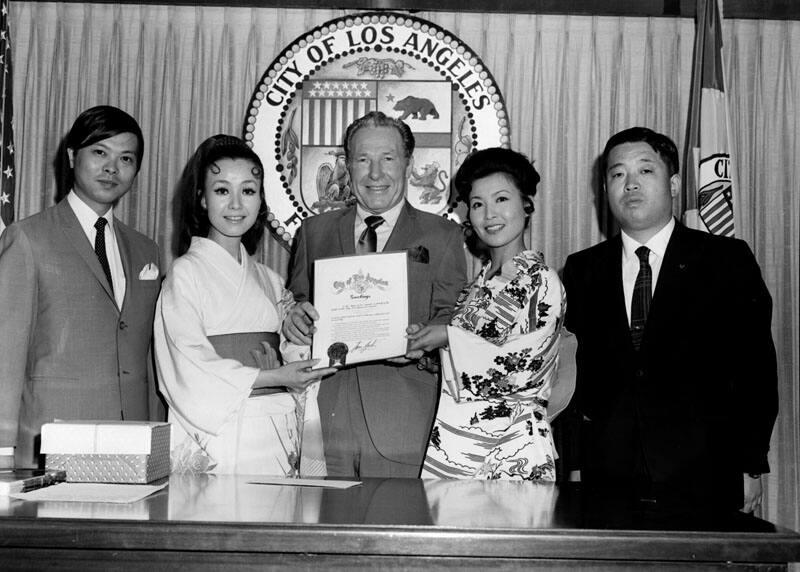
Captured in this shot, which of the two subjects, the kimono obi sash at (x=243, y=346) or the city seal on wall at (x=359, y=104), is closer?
the kimono obi sash at (x=243, y=346)

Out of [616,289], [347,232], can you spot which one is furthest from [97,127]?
[616,289]

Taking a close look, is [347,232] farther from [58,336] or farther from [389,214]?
[58,336]

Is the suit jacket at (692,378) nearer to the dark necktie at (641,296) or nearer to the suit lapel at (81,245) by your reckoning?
the dark necktie at (641,296)

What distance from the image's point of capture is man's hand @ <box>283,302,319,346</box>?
2.50 meters

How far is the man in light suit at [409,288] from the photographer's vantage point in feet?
8.94


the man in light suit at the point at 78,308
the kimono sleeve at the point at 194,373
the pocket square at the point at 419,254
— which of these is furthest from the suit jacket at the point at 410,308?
the man in light suit at the point at 78,308

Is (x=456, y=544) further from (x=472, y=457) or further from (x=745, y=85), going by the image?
(x=745, y=85)

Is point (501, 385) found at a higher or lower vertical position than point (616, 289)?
lower

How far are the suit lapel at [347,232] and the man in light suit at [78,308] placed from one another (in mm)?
772

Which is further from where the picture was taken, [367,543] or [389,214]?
[389,214]

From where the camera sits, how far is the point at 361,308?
2471mm

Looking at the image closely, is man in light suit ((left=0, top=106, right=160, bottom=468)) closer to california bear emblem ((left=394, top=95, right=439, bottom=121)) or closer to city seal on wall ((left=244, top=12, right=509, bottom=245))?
city seal on wall ((left=244, top=12, right=509, bottom=245))

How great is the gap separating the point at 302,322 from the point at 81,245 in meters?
0.94

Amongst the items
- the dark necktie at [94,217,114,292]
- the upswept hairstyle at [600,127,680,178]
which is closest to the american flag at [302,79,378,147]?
the dark necktie at [94,217,114,292]
